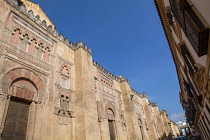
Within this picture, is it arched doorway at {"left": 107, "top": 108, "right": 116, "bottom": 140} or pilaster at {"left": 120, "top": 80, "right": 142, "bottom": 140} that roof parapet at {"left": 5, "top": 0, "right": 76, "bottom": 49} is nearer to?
arched doorway at {"left": 107, "top": 108, "right": 116, "bottom": 140}

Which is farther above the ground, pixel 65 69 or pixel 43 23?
pixel 43 23

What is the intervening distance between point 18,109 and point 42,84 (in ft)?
5.40

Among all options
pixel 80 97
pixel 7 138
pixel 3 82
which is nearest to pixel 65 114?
pixel 80 97

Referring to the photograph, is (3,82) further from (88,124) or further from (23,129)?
(88,124)

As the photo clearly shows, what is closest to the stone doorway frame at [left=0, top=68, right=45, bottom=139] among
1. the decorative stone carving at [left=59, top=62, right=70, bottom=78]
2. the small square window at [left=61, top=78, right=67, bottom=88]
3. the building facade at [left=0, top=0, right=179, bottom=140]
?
the building facade at [left=0, top=0, right=179, bottom=140]

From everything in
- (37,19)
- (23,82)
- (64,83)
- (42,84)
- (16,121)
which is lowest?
(16,121)

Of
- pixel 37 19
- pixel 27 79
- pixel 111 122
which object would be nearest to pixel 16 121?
pixel 27 79

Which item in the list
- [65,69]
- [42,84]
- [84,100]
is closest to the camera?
[42,84]

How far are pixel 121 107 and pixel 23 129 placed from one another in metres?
10.7

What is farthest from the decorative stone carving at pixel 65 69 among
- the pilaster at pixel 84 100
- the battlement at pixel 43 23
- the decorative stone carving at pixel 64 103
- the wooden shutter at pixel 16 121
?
the wooden shutter at pixel 16 121

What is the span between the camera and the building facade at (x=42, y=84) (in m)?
5.67

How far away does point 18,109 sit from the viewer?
5.78 meters

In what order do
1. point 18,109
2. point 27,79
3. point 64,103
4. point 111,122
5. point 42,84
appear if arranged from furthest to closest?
point 111,122 < point 64,103 < point 42,84 < point 27,79 < point 18,109

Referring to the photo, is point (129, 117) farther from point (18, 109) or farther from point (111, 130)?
point (18, 109)
